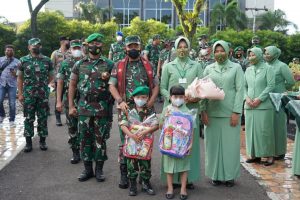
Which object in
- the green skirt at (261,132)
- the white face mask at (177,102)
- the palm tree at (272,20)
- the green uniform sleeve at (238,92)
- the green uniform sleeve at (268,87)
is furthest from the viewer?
the palm tree at (272,20)

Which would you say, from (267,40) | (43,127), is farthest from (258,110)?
(267,40)

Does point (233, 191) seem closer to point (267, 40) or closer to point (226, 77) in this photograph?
point (226, 77)

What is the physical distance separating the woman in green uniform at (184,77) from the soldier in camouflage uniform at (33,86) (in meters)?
3.07

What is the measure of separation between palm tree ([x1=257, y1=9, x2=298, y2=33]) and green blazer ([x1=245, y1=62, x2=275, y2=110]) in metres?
45.7

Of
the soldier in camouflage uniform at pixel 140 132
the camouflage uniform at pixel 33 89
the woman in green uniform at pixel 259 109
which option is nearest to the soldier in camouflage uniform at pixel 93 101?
the soldier in camouflage uniform at pixel 140 132

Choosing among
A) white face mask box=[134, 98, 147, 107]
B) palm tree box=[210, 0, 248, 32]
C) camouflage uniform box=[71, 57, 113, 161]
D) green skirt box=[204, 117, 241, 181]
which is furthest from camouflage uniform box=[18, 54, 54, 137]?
palm tree box=[210, 0, 248, 32]

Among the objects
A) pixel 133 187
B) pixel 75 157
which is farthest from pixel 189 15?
pixel 133 187

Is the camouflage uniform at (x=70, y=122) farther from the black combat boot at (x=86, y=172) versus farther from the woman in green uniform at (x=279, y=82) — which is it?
the woman in green uniform at (x=279, y=82)

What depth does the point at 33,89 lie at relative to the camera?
8.37 meters

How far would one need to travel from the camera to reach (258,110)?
25.3ft

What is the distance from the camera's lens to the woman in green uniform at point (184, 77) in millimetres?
6207

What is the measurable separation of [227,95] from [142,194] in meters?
1.85

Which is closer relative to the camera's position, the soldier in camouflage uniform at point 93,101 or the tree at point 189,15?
the soldier in camouflage uniform at point 93,101

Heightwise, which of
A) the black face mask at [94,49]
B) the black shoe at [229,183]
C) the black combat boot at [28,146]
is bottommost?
the black shoe at [229,183]
